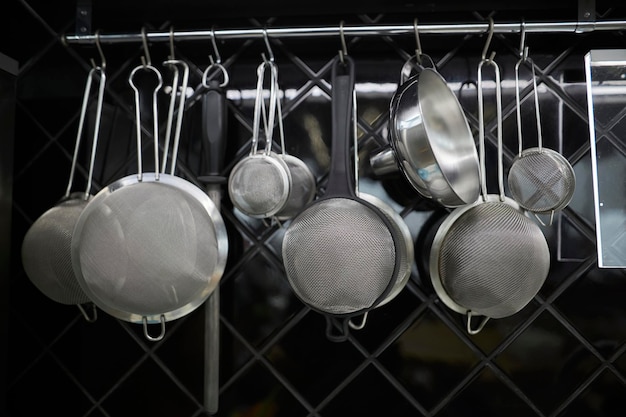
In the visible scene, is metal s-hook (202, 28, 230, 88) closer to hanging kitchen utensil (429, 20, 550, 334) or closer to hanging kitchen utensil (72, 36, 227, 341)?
hanging kitchen utensil (72, 36, 227, 341)

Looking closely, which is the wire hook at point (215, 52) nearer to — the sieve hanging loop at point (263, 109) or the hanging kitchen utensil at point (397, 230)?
the sieve hanging loop at point (263, 109)

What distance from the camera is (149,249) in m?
0.81

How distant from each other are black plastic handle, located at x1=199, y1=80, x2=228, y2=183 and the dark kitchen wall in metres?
→ 0.03

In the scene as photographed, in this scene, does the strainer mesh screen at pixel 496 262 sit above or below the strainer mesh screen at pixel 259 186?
below

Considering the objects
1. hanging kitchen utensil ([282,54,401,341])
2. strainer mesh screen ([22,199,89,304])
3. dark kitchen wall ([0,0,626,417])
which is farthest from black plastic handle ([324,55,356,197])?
strainer mesh screen ([22,199,89,304])

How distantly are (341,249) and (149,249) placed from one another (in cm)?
30

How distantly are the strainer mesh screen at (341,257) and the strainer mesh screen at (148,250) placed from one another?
149mm

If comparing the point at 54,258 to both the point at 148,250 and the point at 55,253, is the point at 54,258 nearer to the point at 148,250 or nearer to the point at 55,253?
the point at 55,253

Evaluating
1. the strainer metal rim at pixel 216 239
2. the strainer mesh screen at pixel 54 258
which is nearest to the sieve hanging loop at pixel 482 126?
the strainer metal rim at pixel 216 239

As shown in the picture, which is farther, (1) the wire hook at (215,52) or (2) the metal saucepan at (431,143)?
(1) the wire hook at (215,52)

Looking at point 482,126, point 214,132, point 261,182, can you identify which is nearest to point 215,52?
point 214,132

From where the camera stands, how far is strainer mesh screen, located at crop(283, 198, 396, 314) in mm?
782

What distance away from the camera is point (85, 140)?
1.00 metres

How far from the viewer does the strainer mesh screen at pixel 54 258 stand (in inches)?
35.2
